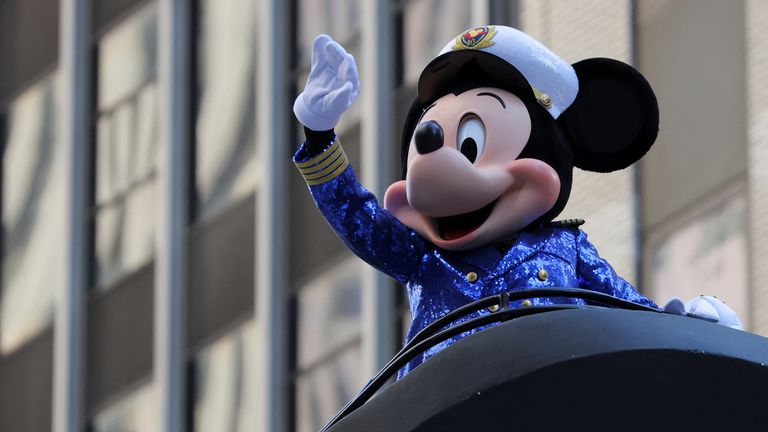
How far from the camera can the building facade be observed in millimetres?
10078

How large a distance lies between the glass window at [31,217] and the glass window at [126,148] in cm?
37

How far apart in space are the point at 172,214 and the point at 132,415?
1.57m

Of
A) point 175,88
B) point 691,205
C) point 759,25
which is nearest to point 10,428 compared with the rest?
point 175,88

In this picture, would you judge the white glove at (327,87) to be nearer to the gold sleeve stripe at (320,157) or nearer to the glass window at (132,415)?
the gold sleeve stripe at (320,157)

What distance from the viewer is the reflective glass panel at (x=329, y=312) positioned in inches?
463

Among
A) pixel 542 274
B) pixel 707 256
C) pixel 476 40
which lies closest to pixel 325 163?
pixel 476 40

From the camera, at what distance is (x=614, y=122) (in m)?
4.66

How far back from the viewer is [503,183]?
4352mm

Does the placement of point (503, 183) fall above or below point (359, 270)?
below

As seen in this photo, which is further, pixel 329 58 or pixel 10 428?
pixel 10 428

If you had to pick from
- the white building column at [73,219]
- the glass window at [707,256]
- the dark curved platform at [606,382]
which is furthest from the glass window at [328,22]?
the dark curved platform at [606,382]

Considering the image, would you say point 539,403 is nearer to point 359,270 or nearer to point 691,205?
point 691,205

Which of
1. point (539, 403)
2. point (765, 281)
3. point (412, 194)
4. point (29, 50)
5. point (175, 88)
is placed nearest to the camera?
point (539, 403)

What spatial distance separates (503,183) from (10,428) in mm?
9638
